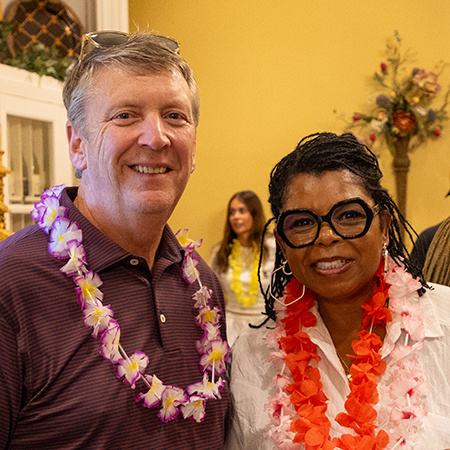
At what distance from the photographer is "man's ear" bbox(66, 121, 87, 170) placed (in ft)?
4.50

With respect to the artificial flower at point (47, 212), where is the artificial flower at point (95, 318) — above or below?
below

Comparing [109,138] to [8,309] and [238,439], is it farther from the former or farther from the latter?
[238,439]

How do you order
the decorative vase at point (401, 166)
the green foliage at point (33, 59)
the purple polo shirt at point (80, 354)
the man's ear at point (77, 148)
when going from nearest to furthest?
the purple polo shirt at point (80, 354), the man's ear at point (77, 148), the green foliage at point (33, 59), the decorative vase at point (401, 166)

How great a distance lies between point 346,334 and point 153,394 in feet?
1.94

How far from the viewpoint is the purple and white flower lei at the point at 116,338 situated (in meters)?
1.23

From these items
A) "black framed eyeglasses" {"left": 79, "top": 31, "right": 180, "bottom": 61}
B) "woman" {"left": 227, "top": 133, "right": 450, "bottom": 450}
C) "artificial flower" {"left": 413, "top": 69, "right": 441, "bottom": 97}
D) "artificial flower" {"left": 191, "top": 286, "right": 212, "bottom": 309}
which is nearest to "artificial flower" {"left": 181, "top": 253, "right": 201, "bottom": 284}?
"artificial flower" {"left": 191, "top": 286, "right": 212, "bottom": 309}

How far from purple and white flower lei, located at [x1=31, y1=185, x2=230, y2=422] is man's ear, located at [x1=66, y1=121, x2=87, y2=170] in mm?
123

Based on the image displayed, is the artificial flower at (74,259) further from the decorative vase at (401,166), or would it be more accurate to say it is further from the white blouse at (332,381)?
the decorative vase at (401,166)

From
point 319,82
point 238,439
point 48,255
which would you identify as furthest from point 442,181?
point 48,255

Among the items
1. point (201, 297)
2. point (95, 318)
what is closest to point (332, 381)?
point (201, 297)

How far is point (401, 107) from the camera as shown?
13.2 ft

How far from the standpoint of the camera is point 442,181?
13.7 ft

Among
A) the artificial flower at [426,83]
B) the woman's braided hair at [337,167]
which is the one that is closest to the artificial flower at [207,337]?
the woman's braided hair at [337,167]

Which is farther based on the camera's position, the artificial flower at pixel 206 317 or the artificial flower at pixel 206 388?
the artificial flower at pixel 206 317
